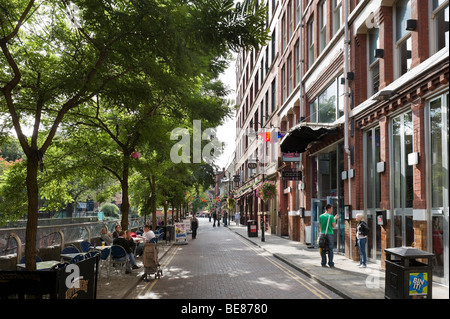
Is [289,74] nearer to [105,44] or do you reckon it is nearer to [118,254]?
[118,254]

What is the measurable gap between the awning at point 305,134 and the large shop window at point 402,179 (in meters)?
4.52

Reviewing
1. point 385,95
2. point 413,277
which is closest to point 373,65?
point 385,95

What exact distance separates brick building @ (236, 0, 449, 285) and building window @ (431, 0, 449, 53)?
2 centimetres

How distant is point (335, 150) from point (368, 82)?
4723 millimetres

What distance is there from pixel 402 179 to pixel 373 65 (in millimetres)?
4535

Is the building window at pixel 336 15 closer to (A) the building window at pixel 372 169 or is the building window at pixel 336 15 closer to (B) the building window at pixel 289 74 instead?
(A) the building window at pixel 372 169

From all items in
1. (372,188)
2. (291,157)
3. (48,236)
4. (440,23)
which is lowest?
(48,236)

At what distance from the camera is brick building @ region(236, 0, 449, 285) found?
33.3ft

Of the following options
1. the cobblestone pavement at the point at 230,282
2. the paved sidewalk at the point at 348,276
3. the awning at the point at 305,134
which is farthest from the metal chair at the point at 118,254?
the awning at the point at 305,134

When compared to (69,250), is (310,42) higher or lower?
higher

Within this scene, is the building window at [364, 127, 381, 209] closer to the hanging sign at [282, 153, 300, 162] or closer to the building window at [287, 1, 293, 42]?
the hanging sign at [282, 153, 300, 162]

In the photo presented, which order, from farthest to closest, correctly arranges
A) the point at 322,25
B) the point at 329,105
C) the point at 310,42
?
the point at 310,42 → the point at 322,25 → the point at 329,105

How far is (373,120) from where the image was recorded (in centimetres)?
1367
